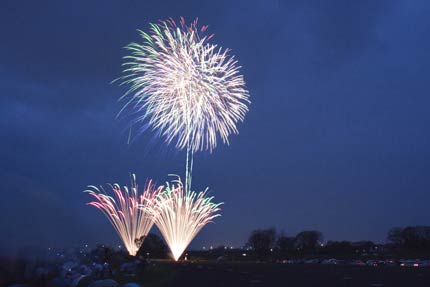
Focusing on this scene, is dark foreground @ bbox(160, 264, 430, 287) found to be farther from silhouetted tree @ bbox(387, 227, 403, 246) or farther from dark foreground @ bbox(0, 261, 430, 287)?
silhouetted tree @ bbox(387, 227, 403, 246)

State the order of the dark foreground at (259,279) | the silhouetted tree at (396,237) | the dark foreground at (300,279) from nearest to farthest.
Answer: the dark foreground at (259,279) → the dark foreground at (300,279) → the silhouetted tree at (396,237)

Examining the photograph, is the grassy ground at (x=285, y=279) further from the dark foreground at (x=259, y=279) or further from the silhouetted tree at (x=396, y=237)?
the silhouetted tree at (x=396, y=237)

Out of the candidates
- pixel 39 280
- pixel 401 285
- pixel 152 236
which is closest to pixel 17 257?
pixel 39 280

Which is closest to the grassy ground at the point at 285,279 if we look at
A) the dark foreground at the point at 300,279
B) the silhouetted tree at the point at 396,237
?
the dark foreground at the point at 300,279

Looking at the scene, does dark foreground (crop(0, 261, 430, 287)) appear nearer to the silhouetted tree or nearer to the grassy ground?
the grassy ground

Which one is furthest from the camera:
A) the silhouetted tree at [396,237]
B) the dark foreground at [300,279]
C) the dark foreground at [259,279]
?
the silhouetted tree at [396,237]

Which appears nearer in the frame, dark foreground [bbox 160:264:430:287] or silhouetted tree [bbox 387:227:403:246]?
dark foreground [bbox 160:264:430:287]

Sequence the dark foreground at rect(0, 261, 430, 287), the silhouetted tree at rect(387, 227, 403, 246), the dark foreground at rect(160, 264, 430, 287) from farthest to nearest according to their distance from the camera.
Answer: the silhouetted tree at rect(387, 227, 403, 246), the dark foreground at rect(160, 264, 430, 287), the dark foreground at rect(0, 261, 430, 287)

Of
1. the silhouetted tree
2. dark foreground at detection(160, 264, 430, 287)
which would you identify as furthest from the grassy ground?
the silhouetted tree

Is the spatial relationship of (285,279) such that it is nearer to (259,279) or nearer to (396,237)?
(259,279)

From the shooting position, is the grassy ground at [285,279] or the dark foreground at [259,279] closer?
the dark foreground at [259,279]

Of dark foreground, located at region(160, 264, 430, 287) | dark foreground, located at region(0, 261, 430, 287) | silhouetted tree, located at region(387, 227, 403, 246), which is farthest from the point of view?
silhouetted tree, located at region(387, 227, 403, 246)

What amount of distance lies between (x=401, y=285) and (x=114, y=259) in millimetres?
43417

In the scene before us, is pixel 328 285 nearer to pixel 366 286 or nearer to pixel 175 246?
pixel 366 286
